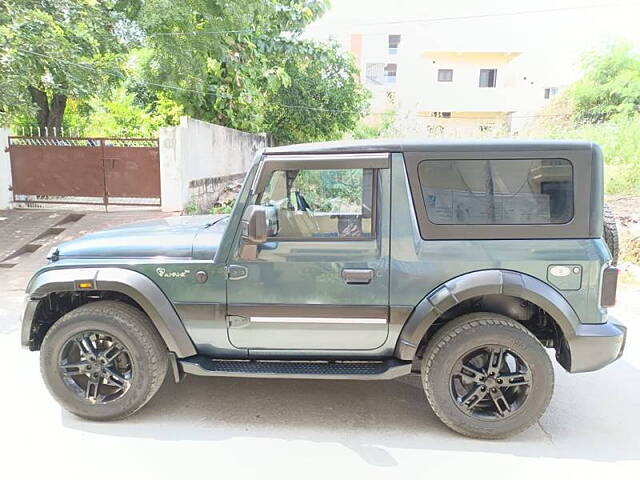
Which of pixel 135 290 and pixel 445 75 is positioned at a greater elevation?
pixel 445 75

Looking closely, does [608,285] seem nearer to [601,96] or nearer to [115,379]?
[115,379]

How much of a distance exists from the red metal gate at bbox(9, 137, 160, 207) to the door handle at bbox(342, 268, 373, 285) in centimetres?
851

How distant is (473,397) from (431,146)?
1604mm

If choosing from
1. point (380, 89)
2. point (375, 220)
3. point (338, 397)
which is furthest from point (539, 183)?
point (380, 89)

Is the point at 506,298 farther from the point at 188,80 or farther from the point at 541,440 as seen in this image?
the point at 188,80

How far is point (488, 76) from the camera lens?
3092 centimetres

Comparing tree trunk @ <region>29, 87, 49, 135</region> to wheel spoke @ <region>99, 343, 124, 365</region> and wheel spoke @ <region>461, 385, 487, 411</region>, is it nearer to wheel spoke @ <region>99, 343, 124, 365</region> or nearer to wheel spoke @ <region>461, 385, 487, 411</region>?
wheel spoke @ <region>99, 343, 124, 365</region>

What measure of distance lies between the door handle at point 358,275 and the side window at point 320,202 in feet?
0.68

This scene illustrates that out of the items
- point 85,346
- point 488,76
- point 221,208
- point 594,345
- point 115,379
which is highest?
point 488,76

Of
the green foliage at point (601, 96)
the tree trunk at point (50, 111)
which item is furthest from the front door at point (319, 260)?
the green foliage at point (601, 96)

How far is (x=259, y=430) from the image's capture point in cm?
320

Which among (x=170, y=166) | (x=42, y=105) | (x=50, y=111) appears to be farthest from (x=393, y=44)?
(x=170, y=166)

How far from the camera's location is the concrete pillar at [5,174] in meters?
10.6

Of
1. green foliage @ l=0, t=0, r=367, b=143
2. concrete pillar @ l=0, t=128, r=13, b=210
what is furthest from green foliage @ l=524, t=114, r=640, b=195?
concrete pillar @ l=0, t=128, r=13, b=210
